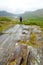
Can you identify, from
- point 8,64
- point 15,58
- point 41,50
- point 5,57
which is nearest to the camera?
point 8,64

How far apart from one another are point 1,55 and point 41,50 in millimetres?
4780

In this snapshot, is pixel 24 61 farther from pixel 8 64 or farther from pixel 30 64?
pixel 8 64

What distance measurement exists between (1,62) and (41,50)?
5.87 meters

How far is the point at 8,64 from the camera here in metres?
12.0

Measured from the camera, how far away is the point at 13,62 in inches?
480

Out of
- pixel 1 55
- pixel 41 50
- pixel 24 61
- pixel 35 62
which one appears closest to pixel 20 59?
pixel 24 61

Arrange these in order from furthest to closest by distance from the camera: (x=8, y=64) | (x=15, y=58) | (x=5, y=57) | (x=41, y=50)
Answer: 1. (x=41, y=50)
2. (x=5, y=57)
3. (x=15, y=58)
4. (x=8, y=64)

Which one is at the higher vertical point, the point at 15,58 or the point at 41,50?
the point at 15,58

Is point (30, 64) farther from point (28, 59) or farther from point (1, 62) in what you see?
point (1, 62)

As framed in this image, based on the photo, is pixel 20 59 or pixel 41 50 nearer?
pixel 20 59

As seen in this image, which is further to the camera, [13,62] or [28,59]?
[28,59]

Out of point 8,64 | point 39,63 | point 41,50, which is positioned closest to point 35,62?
point 39,63

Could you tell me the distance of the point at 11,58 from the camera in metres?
13.0

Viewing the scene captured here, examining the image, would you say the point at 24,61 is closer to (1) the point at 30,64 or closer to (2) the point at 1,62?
(1) the point at 30,64
